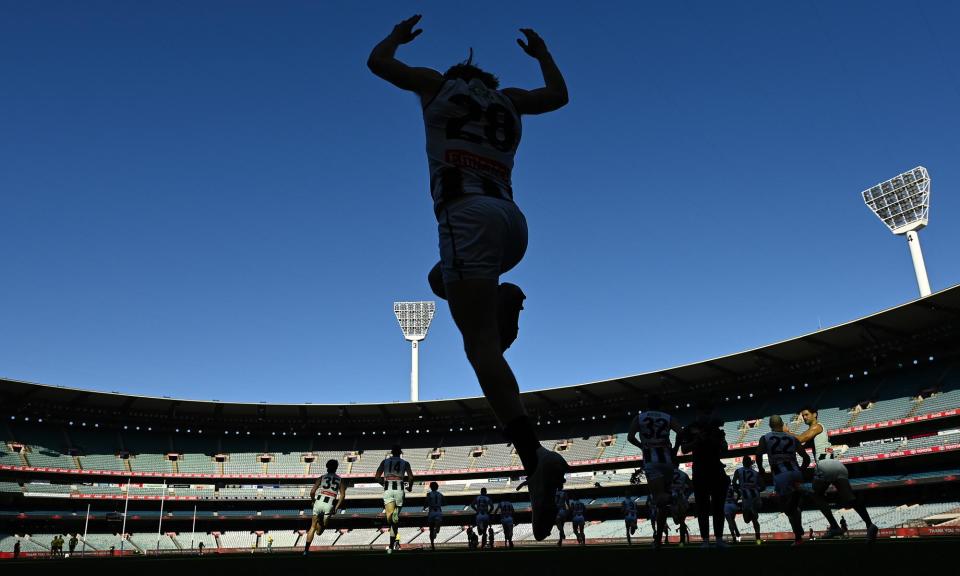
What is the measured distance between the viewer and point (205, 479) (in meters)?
45.0

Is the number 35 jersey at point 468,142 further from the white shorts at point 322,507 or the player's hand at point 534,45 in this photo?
the white shorts at point 322,507

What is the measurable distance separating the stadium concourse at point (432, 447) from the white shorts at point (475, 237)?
32.1 meters

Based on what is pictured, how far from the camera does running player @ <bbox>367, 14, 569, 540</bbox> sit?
2.88 metres

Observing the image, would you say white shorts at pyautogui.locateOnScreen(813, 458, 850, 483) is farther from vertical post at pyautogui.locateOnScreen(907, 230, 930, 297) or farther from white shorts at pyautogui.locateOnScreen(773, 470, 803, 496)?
vertical post at pyautogui.locateOnScreen(907, 230, 930, 297)

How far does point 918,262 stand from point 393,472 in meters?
42.7

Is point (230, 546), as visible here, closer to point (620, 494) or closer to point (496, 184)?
point (620, 494)

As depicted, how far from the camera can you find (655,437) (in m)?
8.15

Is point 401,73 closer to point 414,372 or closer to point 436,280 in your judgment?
point 436,280

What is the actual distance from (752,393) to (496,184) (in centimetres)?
4215

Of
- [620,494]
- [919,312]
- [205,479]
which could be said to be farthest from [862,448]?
[205,479]

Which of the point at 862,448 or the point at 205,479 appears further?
the point at 205,479

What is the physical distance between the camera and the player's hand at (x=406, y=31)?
352 centimetres

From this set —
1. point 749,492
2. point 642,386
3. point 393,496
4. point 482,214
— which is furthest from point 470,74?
point 642,386

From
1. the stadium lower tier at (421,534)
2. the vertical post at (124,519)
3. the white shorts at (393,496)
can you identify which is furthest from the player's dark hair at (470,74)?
the vertical post at (124,519)
